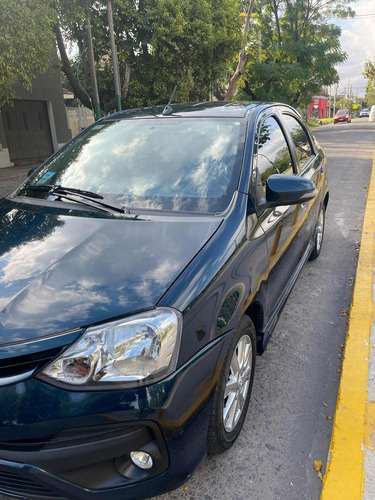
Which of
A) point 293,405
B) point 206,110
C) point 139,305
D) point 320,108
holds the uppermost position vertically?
point 206,110

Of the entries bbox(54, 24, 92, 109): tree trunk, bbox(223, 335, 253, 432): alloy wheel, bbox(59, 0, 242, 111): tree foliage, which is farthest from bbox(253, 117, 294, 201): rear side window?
bbox(59, 0, 242, 111): tree foliage

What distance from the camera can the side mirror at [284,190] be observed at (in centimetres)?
233

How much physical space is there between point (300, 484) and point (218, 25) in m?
17.0

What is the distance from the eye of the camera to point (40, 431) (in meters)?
1.44

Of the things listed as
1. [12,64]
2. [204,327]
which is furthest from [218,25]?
[204,327]

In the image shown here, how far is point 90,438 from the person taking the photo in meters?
1.46

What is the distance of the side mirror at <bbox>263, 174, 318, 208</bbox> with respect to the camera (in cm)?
233

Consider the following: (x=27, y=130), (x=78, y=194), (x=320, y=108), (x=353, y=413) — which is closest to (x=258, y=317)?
(x=353, y=413)

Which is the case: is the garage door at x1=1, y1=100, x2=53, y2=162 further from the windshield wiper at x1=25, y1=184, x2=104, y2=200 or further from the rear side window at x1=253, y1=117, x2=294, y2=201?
the rear side window at x1=253, y1=117, x2=294, y2=201

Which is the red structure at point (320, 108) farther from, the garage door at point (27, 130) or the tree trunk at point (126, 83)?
the garage door at point (27, 130)

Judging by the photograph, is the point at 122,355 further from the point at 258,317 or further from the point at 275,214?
the point at 275,214

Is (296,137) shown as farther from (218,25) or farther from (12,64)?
(218,25)

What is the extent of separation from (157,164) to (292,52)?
2314cm

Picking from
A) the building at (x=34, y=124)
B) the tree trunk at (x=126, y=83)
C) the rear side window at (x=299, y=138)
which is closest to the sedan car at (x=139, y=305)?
the rear side window at (x=299, y=138)
